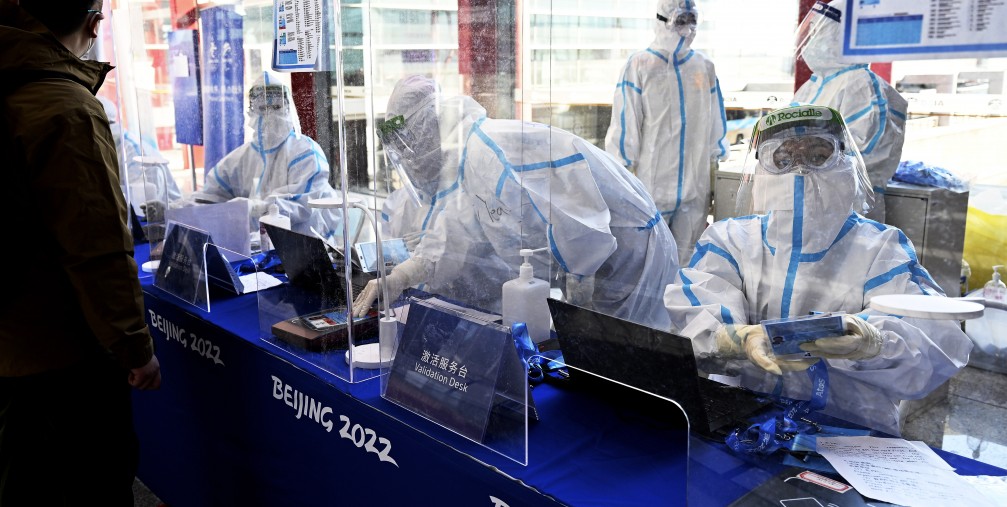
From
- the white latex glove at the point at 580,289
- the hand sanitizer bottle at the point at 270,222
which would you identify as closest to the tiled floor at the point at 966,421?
the white latex glove at the point at 580,289

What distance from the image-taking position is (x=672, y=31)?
66.3 inches

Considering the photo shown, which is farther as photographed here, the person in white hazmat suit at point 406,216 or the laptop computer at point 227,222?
the laptop computer at point 227,222

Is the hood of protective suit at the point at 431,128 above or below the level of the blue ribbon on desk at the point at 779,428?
above

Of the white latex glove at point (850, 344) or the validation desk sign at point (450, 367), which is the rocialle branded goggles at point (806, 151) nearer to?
the white latex glove at point (850, 344)

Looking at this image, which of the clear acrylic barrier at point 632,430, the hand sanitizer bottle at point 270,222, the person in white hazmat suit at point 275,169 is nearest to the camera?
the clear acrylic barrier at point 632,430

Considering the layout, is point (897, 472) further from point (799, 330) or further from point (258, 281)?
point (258, 281)

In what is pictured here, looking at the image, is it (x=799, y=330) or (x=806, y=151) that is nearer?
(x=799, y=330)

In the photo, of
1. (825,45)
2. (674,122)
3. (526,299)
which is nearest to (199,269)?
(526,299)

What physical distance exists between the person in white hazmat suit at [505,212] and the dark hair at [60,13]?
2.01 ft

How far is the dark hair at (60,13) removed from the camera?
1424 mm

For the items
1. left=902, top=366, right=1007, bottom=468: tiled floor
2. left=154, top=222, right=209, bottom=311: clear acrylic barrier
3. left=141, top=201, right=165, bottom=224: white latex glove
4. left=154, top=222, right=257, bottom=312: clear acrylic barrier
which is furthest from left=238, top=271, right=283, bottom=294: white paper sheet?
left=902, top=366, right=1007, bottom=468: tiled floor

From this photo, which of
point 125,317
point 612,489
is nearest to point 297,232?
point 125,317

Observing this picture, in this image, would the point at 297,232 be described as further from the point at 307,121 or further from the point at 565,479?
the point at 565,479

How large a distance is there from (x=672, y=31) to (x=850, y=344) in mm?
843
